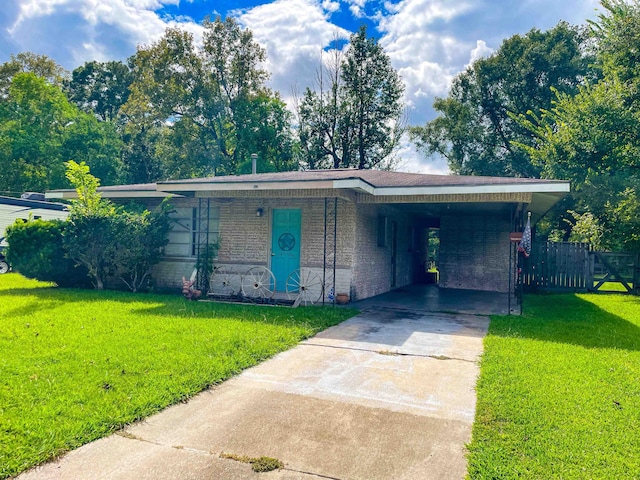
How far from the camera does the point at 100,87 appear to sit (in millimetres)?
38250

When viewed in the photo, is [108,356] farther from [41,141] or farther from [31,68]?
[31,68]

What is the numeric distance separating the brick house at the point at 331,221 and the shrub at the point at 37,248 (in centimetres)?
145

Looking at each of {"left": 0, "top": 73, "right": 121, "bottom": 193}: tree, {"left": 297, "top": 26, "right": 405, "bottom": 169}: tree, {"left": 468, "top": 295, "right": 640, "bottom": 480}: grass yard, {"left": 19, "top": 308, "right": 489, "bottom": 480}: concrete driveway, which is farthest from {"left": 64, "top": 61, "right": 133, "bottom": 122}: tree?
{"left": 468, "top": 295, "right": 640, "bottom": 480}: grass yard

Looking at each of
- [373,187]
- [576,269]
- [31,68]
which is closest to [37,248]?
[373,187]

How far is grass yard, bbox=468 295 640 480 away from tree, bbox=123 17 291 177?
2134cm

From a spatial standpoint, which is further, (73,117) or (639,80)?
(73,117)

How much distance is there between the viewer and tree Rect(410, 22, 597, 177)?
22.9m

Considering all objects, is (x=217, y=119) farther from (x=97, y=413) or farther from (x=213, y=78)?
(x=97, y=413)

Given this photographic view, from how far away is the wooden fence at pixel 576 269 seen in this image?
13914 mm

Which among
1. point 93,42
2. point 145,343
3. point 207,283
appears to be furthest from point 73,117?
point 145,343

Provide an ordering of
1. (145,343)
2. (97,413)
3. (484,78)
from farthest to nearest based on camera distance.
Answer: (484,78) → (145,343) → (97,413)

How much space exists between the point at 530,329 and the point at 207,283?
7.11m

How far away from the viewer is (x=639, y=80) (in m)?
14.2

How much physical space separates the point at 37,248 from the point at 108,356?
7.56 meters
